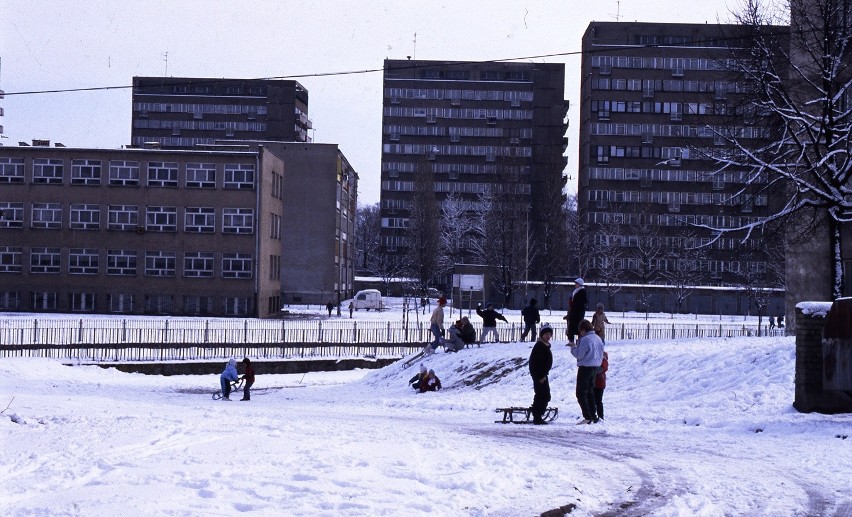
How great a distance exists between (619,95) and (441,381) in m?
96.6

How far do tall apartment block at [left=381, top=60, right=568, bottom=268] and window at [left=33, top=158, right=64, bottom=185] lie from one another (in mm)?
76558

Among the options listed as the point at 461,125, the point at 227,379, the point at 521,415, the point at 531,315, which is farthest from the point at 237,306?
the point at 461,125

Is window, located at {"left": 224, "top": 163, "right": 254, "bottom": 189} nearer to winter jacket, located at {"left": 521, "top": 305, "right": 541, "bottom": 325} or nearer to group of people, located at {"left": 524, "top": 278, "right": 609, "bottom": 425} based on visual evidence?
winter jacket, located at {"left": 521, "top": 305, "right": 541, "bottom": 325}

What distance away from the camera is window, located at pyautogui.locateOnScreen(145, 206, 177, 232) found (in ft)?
250

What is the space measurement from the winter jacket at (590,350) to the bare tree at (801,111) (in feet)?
46.1

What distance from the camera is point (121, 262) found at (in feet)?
249

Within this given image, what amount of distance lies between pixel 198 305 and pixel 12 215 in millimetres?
15051

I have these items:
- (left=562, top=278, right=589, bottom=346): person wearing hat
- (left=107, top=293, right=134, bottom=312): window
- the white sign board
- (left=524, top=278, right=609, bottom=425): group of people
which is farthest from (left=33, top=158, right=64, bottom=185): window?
(left=524, top=278, right=609, bottom=425): group of people

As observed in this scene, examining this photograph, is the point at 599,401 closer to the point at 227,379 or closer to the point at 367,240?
the point at 227,379

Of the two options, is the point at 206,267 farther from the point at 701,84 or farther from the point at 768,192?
the point at 701,84

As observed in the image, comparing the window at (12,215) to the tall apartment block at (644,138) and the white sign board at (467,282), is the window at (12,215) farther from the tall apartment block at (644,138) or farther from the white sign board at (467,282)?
the tall apartment block at (644,138)

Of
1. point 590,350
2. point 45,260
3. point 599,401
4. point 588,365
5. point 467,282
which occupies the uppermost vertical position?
point 45,260

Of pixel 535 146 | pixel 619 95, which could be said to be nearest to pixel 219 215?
pixel 619 95

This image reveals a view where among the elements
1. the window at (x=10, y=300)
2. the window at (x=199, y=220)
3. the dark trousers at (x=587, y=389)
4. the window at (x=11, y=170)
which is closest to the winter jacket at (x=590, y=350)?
the dark trousers at (x=587, y=389)
